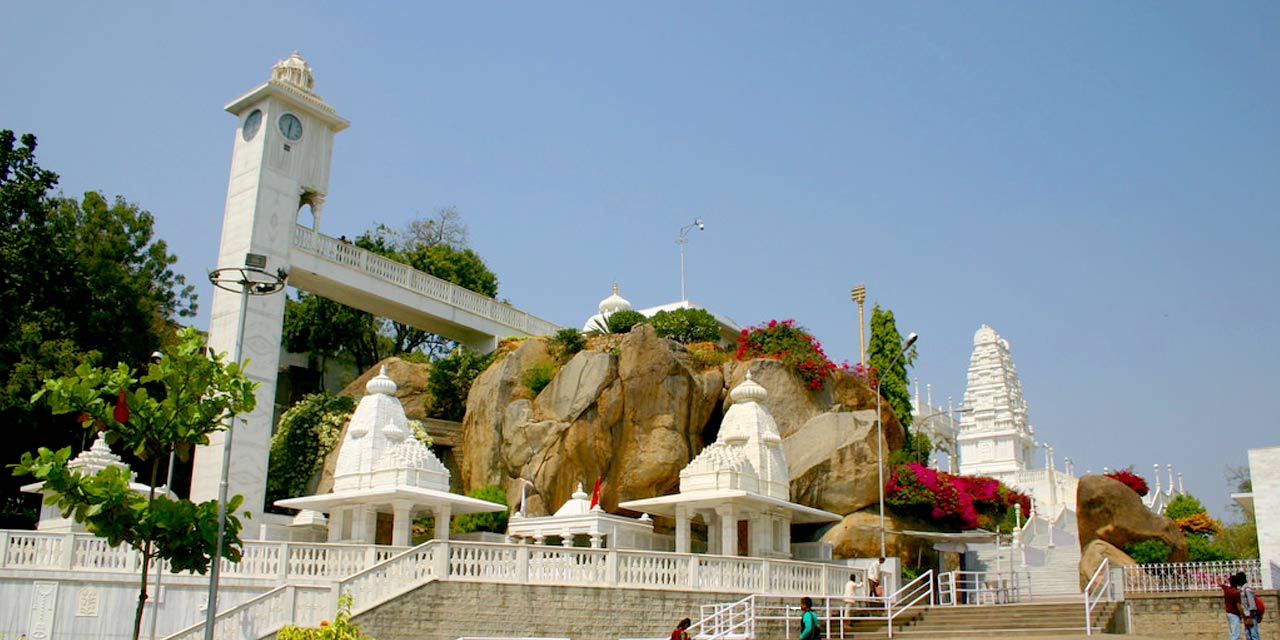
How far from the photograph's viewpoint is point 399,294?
129 ft

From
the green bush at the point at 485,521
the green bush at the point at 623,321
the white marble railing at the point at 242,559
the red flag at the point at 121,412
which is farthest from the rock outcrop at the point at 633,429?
the red flag at the point at 121,412

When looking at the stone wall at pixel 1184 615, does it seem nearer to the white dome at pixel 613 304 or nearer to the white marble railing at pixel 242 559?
the white marble railing at pixel 242 559

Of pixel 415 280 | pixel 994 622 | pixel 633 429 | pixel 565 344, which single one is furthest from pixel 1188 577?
pixel 415 280

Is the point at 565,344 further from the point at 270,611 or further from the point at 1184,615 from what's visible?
the point at 1184,615

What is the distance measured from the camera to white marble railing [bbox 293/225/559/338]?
120 ft

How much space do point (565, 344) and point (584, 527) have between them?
33.5 feet

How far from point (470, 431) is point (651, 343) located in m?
6.69

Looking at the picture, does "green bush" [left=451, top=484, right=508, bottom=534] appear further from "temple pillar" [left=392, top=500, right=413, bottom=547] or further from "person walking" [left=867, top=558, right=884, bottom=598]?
"person walking" [left=867, top=558, right=884, bottom=598]

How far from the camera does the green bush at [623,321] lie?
39656 mm

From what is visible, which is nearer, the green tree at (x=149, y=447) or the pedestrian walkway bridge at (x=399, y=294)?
the green tree at (x=149, y=447)

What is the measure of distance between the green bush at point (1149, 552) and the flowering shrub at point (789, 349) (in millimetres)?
10711

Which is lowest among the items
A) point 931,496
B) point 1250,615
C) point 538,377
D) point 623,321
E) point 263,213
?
point 1250,615

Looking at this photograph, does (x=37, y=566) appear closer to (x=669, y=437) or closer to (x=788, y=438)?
(x=669, y=437)

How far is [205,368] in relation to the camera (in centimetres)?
1680
